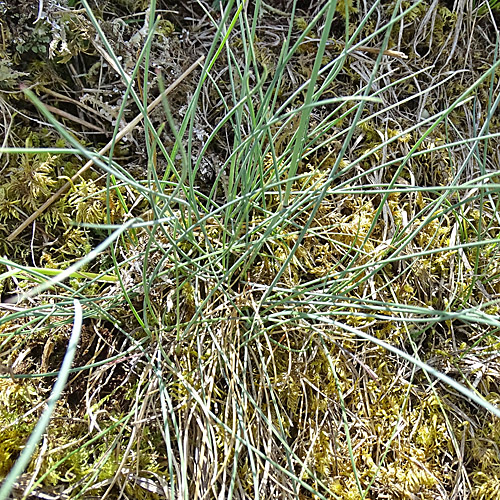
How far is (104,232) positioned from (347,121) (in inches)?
23.0

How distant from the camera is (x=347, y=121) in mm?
996

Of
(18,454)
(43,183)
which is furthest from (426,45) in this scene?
(18,454)

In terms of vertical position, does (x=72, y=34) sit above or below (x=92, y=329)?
above

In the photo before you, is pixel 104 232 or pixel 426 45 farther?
pixel 426 45

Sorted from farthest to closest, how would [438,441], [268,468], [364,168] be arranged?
1. [364,168]
2. [438,441]
3. [268,468]

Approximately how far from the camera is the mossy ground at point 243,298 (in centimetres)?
72

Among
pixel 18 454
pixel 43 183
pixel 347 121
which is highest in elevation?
→ pixel 347 121

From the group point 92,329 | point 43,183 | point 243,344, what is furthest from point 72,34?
point 243,344

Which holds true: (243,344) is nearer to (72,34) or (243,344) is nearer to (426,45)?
(72,34)

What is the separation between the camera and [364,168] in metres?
0.98

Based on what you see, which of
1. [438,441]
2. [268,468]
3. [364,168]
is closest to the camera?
[268,468]

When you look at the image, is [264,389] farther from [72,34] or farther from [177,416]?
[72,34]

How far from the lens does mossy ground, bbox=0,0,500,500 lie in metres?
0.72

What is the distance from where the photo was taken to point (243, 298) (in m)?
0.81
